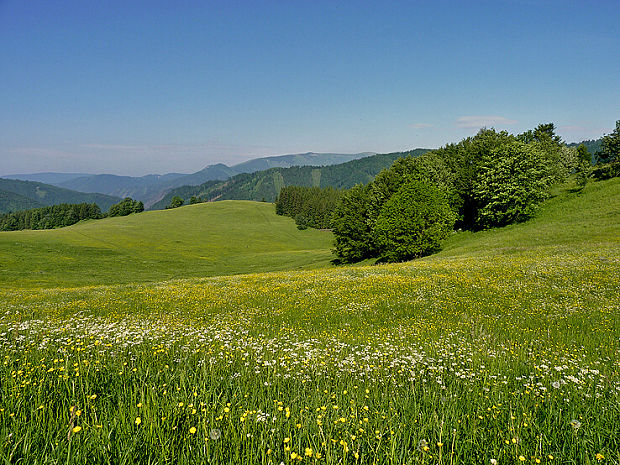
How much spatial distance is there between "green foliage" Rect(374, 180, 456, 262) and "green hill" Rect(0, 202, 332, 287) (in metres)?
15.8

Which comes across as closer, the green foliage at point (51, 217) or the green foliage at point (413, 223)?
the green foliage at point (413, 223)

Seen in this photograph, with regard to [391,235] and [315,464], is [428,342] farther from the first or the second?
[391,235]

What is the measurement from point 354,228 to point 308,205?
102096 mm

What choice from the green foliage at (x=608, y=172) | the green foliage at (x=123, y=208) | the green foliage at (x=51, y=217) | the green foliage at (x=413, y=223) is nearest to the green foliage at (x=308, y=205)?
the green foliage at (x=123, y=208)

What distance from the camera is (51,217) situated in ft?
543

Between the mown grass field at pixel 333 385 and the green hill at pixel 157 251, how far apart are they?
43946 mm

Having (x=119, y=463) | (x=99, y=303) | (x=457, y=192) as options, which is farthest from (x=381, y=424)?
(x=457, y=192)

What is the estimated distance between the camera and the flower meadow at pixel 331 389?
296 centimetres

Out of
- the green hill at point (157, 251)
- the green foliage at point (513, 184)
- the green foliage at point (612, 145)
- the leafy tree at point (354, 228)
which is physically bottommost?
the green hill at point (157, 251)

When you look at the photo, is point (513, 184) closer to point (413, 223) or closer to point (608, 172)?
point (413, 223)

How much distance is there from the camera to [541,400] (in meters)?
4.76

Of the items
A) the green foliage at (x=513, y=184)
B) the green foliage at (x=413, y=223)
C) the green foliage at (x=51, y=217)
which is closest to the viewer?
the green foliage at (x=413, y=223)

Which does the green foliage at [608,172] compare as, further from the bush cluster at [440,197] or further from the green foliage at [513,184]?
the green foliage at [513,184]

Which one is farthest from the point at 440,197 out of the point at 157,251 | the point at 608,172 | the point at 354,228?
the point at 157,251
